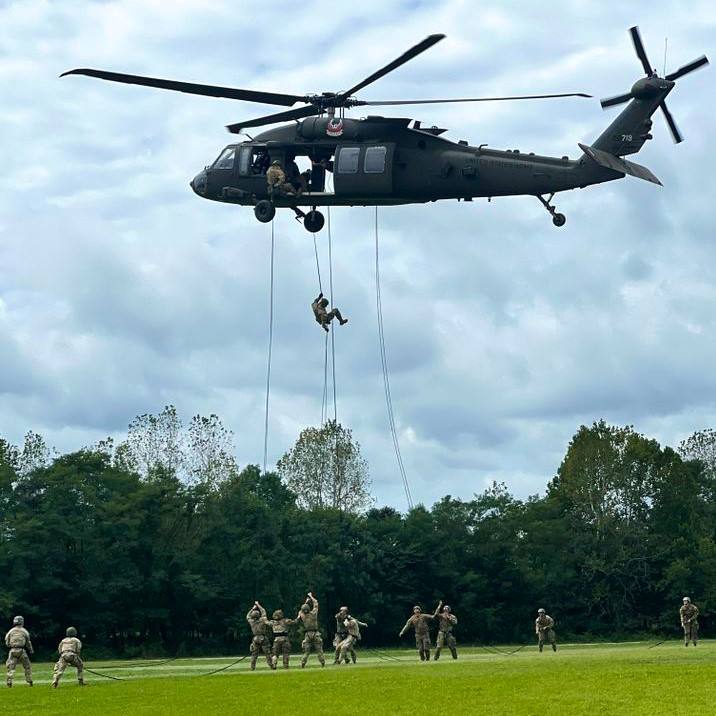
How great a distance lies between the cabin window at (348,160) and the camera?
130ft

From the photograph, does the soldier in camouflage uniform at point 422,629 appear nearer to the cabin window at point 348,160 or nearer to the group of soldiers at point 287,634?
the group of soldiers at point 287,634

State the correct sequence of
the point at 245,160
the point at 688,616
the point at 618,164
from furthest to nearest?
the point at 688,616, the point at 245,160, the point at 618,164

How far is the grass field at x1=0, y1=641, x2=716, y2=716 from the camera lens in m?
25.8

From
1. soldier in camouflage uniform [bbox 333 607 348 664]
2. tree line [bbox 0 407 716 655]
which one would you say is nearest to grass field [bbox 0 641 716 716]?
soldier in camouflage uniform [bbox 333 607 348 664]

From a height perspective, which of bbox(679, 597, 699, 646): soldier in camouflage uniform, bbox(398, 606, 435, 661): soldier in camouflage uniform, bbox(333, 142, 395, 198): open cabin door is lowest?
bbox(398, 606, 435, 661): soldier in camouflage uniform

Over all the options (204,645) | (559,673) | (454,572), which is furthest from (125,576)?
(559,673)

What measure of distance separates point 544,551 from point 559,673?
154ft

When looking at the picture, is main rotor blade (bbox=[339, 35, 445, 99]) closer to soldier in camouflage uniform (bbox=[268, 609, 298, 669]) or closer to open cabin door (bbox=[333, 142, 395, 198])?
open cabin door (bbox=[333, 142, 395, 198])

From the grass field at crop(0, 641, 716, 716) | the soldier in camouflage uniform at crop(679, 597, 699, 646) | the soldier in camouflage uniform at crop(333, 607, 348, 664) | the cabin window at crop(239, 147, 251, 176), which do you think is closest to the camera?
the grass field at crop(0, 641, 716, 716)

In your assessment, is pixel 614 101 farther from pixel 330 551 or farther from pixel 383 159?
pixel 330 551

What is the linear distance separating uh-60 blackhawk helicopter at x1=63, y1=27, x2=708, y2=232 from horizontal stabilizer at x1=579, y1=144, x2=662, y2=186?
38mm

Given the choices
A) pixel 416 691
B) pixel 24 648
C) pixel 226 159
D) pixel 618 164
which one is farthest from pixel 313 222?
pixel 416 691

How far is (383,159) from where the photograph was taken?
130 ft

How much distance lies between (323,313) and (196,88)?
24.2 feet
